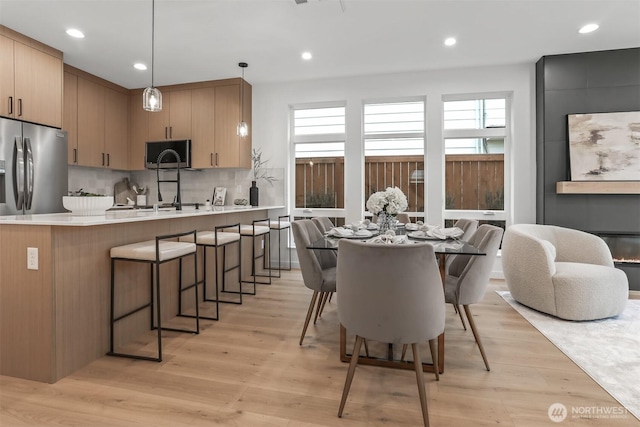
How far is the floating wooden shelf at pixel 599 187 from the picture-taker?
3.71m

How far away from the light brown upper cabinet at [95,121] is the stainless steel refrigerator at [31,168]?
0.58 metres

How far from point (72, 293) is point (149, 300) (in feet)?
2.41

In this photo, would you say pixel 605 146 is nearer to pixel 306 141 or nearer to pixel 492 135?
pixel 492 135

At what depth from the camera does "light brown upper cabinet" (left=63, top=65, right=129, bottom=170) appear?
167 inches

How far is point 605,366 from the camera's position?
2.12 meters

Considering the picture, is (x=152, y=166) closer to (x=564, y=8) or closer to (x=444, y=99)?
(x=444, y=99)

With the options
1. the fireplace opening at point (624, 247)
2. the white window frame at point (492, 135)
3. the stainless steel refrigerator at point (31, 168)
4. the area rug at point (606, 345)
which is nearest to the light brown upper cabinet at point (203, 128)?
the stainless steel refrigerator at point (31, 168)

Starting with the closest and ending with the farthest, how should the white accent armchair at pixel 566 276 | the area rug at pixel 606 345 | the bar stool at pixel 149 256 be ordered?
the area rug at pixel 606 345 < the bar stool at pixel 149 256 < the white accent armchair at pixel 566 276

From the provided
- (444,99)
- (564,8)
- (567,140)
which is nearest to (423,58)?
(444,99)

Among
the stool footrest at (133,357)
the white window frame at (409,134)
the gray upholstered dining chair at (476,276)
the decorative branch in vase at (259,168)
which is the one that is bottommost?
the stool footrest at (133,357)

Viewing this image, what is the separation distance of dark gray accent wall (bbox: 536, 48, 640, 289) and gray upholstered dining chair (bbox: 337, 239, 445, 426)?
10.9 feet

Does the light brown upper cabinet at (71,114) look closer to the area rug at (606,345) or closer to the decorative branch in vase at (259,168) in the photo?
the decorative branch in vase at (259,168)

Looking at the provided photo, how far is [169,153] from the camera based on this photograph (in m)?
4.91

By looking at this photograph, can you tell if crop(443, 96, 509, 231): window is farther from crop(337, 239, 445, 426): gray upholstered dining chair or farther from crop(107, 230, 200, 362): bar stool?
crop(107, 230, 200, 362): bar stool
